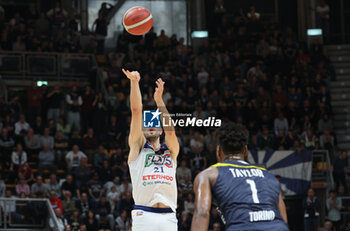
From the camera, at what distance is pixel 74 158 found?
71.6 ft

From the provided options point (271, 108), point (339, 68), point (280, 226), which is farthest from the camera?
point (339, 68)

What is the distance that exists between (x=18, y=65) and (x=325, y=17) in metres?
14.5

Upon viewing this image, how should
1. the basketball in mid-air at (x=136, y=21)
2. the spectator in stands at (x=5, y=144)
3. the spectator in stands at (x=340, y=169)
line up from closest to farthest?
the basketball in mid-air at (x=136, y=21) < the spectator in stands at (x=5, y=144) < the spectator in stands at (x=340, y=169)

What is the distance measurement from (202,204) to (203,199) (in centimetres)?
5

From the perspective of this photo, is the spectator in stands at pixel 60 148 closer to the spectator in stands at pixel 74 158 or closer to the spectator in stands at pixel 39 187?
the spectator in stands at pixel 74 158

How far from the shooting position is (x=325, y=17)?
31344 mm

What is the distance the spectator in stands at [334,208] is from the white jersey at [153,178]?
14.2 metres

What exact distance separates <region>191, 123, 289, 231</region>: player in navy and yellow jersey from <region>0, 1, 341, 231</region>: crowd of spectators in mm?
14060

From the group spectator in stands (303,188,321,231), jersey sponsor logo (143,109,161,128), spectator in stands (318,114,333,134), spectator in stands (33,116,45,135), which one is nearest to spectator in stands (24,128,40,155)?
spectator in stands (33,116,45,135)

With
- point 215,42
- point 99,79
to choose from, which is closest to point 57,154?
point 99,79

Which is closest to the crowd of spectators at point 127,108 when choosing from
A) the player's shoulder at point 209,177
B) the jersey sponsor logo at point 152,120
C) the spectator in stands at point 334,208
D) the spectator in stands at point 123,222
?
the spectator in stands at point 123,222

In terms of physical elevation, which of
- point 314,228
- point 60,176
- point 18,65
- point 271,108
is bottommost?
point 314,228

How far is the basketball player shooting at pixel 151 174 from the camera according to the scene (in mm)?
9148

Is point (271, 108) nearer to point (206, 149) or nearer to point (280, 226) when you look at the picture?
point (206, 149)
